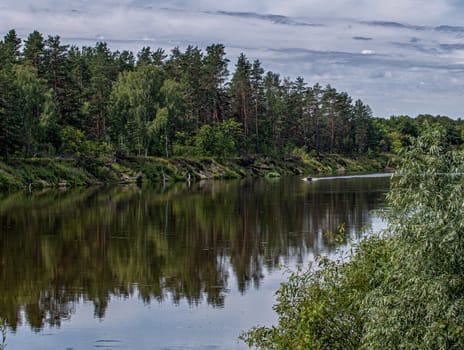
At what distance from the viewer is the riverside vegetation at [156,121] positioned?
2896 inches

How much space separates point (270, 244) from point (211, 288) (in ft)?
33.9

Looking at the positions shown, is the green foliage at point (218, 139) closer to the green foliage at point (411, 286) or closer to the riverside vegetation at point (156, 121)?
the riverside vegetation at point (156, 121)

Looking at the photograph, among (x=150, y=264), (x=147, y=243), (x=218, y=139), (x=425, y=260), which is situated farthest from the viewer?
(x=218, y=139)

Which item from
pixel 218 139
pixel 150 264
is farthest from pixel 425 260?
pixel 218 139

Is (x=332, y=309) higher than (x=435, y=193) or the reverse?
the reverse

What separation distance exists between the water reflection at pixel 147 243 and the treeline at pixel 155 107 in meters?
13.5

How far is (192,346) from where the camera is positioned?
726 inches

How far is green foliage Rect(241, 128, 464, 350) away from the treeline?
59225 millimetres

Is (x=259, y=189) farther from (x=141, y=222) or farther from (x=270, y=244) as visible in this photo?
(x=270, y=244)

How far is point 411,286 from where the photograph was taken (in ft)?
39.7

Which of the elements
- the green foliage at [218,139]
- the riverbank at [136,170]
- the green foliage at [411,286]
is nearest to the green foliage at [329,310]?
the green foliage at [411,286]

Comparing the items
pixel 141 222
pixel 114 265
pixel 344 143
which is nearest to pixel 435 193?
pixel 114 265

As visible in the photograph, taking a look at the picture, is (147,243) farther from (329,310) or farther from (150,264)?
(329,310)

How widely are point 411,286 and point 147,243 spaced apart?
25.1 metres
